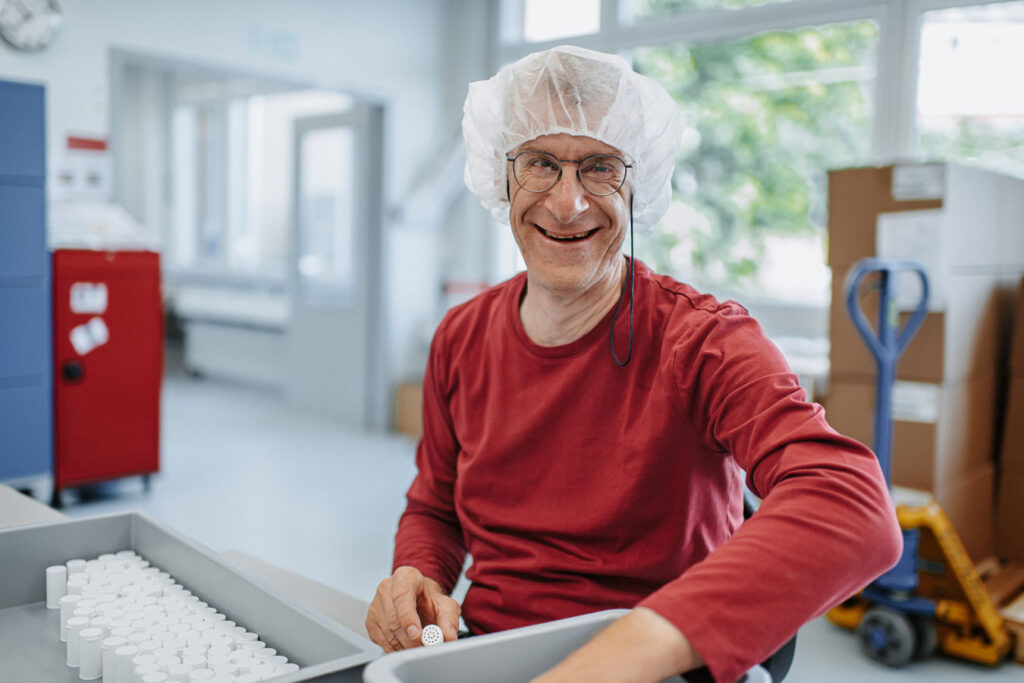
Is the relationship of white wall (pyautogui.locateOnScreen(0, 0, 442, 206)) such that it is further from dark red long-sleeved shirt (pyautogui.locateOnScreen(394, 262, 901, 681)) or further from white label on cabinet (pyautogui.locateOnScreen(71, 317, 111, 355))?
dark red long-sleeved shirt (pyautogui.locateOnScreen(394, 262, 901, 681))

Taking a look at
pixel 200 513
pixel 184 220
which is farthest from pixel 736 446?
pixel 184 220

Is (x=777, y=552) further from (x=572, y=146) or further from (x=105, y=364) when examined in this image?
(x=105, y=364)

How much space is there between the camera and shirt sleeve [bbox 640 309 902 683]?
2.57ft

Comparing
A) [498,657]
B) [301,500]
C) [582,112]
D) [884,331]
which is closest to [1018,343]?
[884,331]

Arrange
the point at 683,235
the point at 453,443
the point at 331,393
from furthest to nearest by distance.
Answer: the point at 331,393 < the point at 683,235 < the point at 453,443

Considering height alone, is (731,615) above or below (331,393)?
above

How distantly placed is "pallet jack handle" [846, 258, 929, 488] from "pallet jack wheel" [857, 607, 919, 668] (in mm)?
423

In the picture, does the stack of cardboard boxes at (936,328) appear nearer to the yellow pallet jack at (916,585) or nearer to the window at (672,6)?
the yellow pallet jack at (916,585)

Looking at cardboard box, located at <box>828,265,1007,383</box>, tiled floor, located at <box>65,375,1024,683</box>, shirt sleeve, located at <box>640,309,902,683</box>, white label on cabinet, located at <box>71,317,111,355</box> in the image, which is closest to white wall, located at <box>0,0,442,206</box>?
white label on cabinet, located at <box>71,317,111,355</box>

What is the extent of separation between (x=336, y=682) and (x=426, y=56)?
5377 mm

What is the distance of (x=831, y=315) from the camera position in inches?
122

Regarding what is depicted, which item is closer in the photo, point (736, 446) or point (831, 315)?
point (736, 446)

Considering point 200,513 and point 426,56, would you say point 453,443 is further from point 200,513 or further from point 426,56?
point 426,56

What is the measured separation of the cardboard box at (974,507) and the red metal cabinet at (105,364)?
3.31m
